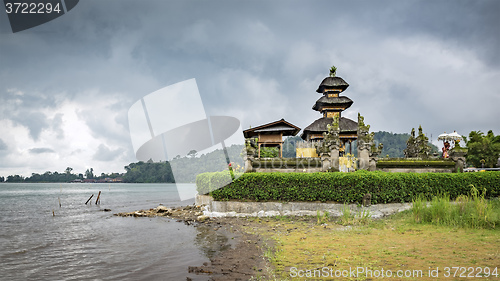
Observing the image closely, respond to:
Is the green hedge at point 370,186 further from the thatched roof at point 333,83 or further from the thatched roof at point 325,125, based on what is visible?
the thatched roof at point 333,83

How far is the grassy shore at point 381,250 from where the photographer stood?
7.01 meters

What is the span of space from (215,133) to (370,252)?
507 inches

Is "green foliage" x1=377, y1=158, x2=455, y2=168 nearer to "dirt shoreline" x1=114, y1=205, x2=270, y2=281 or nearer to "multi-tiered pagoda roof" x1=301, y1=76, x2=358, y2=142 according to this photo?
"dirt shoreline" x1=114, y1=205, x2=270, y2=281

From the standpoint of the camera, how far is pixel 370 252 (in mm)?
8688

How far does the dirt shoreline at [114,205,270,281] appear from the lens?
26.8 feet

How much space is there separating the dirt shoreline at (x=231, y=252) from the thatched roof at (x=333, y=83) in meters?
26.1

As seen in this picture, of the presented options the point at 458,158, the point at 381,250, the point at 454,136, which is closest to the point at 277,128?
the point at 458,158

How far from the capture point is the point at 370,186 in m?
15.9

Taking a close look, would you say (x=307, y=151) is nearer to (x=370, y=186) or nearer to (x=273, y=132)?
(x=273, y=132)

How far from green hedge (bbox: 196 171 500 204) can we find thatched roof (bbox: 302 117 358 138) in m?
17.6

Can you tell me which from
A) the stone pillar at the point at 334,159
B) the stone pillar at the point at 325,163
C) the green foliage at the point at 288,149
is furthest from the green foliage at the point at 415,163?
the green foliage at the point at 288,149

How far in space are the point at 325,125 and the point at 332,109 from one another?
364 centimetres

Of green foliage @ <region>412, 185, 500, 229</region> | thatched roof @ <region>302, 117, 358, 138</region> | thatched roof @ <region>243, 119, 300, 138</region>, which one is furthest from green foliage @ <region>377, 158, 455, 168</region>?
thatched roof @ <region>302, 117, 358, 138</region>

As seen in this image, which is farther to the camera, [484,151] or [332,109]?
[484,151]
